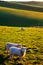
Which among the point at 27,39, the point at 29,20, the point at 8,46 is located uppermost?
the point at 8,46

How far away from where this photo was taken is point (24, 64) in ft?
58.6

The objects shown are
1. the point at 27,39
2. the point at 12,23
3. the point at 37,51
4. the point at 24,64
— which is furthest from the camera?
the point at 12,23

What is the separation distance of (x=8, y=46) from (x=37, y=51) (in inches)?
145

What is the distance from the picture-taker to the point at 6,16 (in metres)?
55.5

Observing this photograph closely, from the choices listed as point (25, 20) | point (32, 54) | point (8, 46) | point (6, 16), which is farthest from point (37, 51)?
point (6, 16)

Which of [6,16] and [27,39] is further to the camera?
[6,16]

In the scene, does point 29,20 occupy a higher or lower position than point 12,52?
lower

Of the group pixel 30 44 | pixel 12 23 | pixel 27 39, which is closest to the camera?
pixel 30 44

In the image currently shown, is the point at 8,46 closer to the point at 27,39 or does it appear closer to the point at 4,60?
the point at 4,60

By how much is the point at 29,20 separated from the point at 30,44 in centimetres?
2910

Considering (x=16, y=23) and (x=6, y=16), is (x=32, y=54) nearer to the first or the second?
(x=16, y=23)

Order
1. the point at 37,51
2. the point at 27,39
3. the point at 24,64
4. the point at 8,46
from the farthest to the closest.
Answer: the point at 27,39
the point at 37,51
the point at 8,46
the point at 24,64

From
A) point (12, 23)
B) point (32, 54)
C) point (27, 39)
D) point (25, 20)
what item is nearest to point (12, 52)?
point (32, 54)

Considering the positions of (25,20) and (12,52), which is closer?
(12,52)
